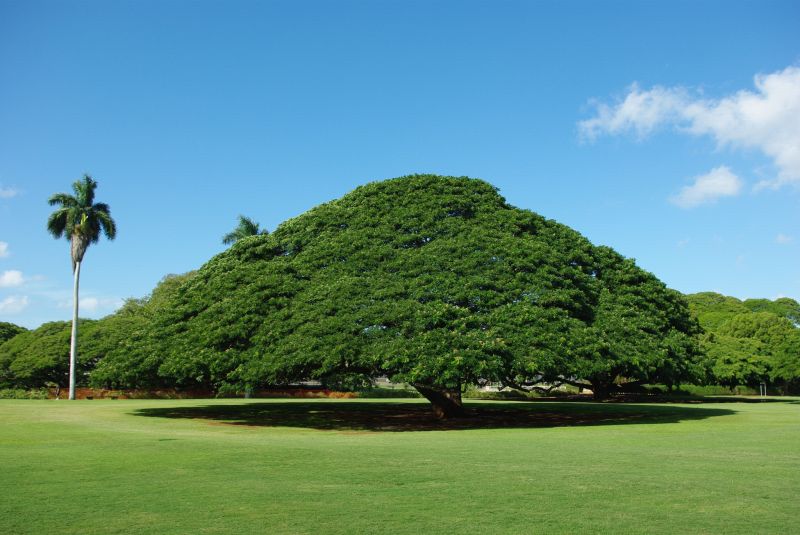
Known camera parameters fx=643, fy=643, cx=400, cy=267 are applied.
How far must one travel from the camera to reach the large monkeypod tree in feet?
71.5

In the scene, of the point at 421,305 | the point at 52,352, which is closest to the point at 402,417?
the point at 421,305

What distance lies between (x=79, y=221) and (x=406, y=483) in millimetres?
49955

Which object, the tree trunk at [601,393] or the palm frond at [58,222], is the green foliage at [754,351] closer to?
the tree trunk at [601,393]

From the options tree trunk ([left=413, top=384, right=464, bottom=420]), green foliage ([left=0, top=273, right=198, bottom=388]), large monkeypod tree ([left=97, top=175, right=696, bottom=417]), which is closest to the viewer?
large monkeypod tree ([left=97, top=175, right=696, bottom=417])

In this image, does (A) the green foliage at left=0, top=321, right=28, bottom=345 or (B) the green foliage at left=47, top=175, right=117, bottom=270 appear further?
(A) the green foliage at left=0, top=321, right=28, bottom=345

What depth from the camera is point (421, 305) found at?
22.9 m

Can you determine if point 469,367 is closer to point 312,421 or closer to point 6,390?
point 312,421

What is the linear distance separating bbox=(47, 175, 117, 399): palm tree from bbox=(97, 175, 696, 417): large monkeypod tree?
2607 cm

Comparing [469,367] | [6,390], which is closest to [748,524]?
[469,367]

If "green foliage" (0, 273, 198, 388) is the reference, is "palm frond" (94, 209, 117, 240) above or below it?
above

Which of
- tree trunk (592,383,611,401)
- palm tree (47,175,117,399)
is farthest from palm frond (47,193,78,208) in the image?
tree trunk (592,383,611,401)

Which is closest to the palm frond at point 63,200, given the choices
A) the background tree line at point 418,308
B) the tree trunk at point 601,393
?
the background tree line at point 418,308

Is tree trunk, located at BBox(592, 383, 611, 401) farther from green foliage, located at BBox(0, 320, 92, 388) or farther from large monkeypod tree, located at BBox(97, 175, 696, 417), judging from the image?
green foliage, located at BBox(0, 320, 92, 388)

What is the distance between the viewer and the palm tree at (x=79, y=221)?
51938 millimetres
